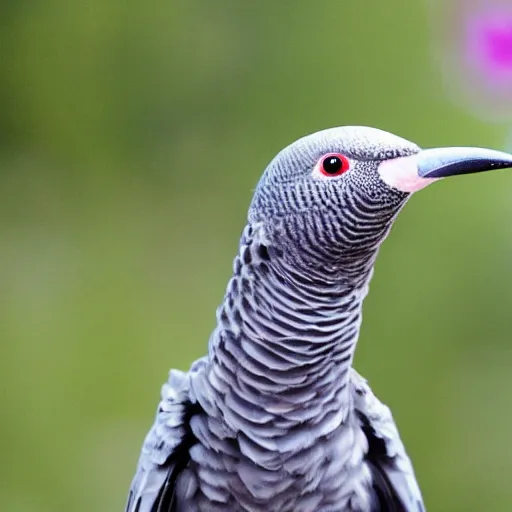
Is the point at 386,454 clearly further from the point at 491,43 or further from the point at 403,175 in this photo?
the point at 491,43

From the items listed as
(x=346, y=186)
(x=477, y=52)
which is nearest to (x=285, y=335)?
(x=346, y=186)

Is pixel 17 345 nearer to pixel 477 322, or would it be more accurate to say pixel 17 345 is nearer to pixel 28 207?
pixel 28 207

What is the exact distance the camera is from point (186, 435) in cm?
76

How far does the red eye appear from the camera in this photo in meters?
0.64

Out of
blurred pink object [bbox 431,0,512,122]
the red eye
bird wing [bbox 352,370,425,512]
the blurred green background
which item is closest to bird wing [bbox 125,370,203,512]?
bird wing [bbox 352,370,425,512]

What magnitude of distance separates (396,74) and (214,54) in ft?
1.15

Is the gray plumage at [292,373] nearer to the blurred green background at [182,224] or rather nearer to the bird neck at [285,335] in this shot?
the bird neck at [285,335]

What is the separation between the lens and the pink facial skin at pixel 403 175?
0.61 m

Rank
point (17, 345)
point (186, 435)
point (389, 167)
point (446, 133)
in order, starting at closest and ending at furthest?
1. point (389, 167)
2. point (186, 435)
3. point (446, 133)
4. point (17, 345)

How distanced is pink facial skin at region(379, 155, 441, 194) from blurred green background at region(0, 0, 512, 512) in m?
0.62

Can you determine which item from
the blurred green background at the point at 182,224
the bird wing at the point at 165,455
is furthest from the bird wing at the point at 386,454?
the blurred green background at the point at 182,224

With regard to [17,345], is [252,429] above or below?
below

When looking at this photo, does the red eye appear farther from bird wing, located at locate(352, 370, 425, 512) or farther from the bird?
bird wing, located at locate(352, 370, 425, 512)

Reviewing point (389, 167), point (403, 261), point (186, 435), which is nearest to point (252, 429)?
point (186, 435)
